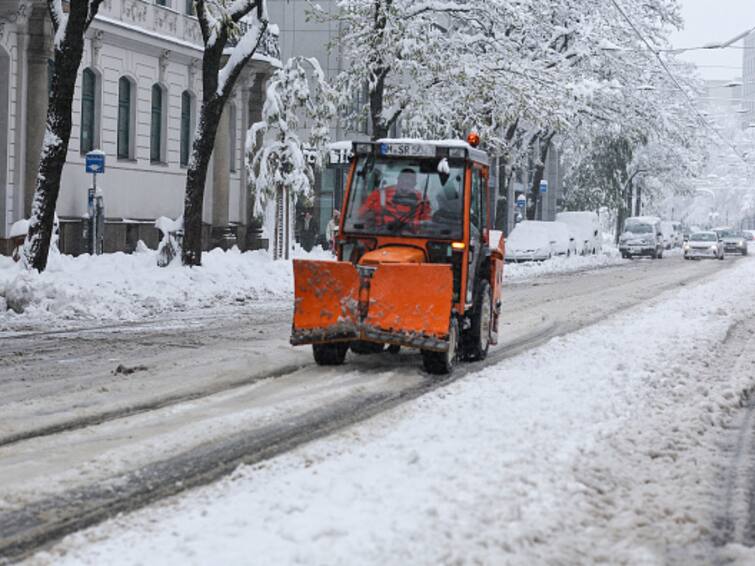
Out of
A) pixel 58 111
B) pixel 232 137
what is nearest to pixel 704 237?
pixel 232 137

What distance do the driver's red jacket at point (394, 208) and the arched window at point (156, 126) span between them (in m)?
22.2

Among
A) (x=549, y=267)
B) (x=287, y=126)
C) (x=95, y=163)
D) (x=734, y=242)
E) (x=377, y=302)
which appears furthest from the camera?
(x=734, y=242)

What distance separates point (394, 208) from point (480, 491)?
608 centimetres

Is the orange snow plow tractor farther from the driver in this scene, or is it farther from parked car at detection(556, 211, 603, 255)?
parked car at detection(556, 211, 603, 255)

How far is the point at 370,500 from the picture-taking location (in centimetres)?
648

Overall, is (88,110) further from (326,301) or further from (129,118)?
(326,301)

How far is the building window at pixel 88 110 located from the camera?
100.0 ft

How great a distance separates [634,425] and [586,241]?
155ft

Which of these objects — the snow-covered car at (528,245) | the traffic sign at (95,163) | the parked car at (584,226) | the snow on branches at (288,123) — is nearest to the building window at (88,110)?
the snow on branches at (288,123)

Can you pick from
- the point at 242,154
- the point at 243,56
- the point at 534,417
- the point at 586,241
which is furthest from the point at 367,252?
the point at 586,241

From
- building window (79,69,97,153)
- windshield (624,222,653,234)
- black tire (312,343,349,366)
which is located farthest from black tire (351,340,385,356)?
windshield (624,222,653,234)

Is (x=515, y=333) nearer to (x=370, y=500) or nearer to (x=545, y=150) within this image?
(x=370, y=500)

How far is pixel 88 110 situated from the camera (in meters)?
30.9

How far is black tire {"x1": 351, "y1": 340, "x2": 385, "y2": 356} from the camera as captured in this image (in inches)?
521
